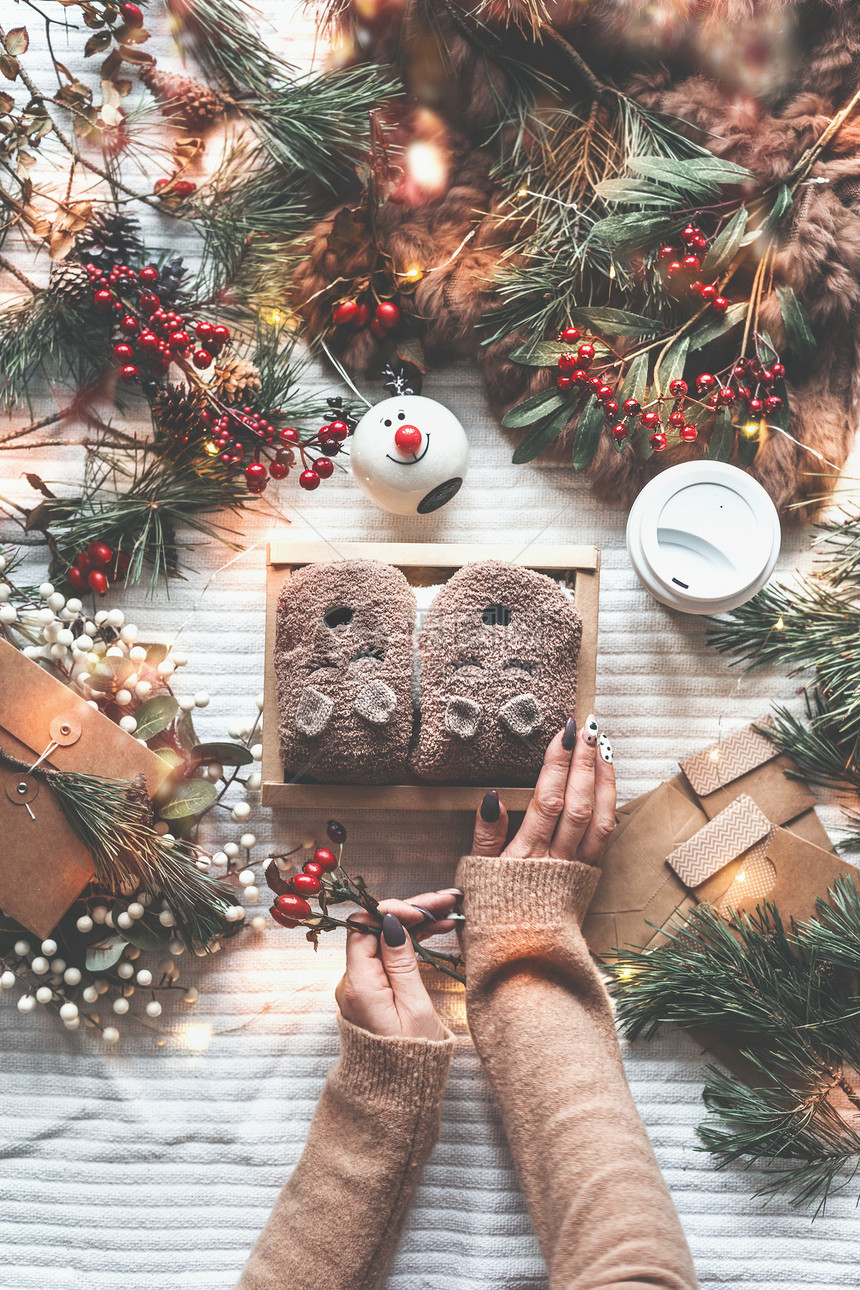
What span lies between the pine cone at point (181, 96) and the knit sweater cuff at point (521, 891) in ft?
3.34

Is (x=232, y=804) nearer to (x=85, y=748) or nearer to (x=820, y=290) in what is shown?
(x=85, y=748)

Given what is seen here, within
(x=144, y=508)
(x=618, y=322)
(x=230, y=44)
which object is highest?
(x=230, y=44)

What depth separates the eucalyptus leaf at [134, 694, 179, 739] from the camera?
3.58ft

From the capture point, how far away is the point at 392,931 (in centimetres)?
100

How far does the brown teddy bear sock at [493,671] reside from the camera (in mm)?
988

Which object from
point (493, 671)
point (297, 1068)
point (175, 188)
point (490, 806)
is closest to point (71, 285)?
point (175, 188)

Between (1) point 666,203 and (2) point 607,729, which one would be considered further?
(2) point 607,729

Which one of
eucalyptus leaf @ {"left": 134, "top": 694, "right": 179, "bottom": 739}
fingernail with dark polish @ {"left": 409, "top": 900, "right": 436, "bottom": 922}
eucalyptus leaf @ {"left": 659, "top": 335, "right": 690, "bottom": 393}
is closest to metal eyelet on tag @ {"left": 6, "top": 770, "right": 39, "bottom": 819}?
eucalyptus leaf @ {"left": 134, "top": 694, "right": 179, "bottom": 739}

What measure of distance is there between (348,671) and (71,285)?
2.01 ft

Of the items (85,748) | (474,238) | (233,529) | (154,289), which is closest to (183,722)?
(85,748)

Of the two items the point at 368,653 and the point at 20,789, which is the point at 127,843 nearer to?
the point at 20,789

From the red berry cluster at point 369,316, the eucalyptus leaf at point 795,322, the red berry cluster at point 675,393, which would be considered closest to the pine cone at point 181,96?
the red berry cluster at point 369,316

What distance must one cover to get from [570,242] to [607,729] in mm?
622

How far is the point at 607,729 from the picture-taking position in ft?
3.80
